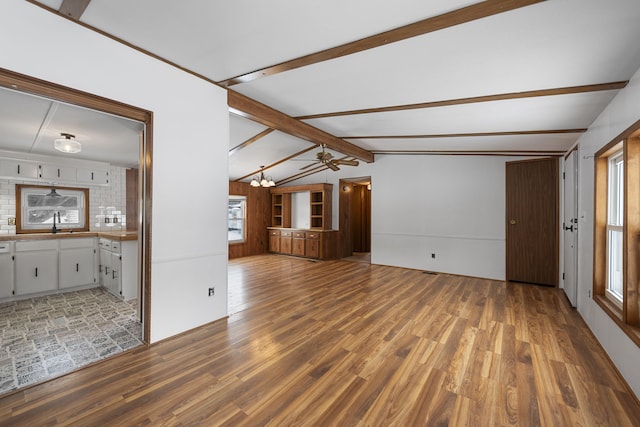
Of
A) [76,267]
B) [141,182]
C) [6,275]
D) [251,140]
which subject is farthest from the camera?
[251,140]

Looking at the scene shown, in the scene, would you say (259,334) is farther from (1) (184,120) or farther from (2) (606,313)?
(2) (606,313)

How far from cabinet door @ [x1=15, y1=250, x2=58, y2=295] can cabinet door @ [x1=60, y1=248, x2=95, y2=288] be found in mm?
87

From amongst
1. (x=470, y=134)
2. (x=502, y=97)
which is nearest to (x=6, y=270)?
(x=502, y=97)

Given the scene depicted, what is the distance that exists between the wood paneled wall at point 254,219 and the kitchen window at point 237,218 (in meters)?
0.12

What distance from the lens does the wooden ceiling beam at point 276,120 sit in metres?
3.30

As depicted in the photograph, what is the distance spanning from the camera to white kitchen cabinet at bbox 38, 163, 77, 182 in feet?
14.4

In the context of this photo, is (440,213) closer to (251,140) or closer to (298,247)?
(298,247)

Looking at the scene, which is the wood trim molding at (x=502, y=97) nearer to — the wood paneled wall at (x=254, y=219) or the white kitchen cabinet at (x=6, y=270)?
the white kitchen cabinet at (x=6, y=270)

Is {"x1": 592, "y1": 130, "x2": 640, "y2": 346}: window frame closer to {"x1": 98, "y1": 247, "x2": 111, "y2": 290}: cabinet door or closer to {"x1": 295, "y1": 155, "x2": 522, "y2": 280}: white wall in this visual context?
{"x1": 295, "y1": 155, "x2": 522, "y2": 280}: white wall

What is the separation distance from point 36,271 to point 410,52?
5.47 metres

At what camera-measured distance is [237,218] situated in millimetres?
8203

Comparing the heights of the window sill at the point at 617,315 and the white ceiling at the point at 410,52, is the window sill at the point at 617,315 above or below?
below

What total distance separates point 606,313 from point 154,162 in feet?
14.0

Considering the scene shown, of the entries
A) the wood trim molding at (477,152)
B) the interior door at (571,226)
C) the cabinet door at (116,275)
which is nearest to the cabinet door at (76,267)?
the cabinet door at (116,275)
